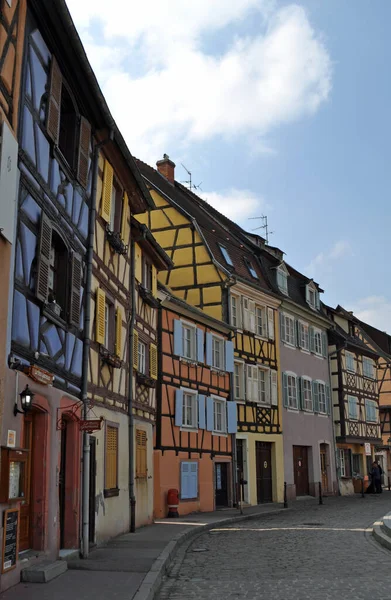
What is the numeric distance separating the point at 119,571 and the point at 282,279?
941 inches

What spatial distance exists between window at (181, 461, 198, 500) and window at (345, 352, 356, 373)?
59.6 feet

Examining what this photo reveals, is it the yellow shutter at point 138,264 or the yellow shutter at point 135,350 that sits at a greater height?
the yellow shutter at point 138,264

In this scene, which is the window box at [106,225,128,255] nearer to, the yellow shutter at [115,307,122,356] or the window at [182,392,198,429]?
the yellow shutter at [115,307,122,356]

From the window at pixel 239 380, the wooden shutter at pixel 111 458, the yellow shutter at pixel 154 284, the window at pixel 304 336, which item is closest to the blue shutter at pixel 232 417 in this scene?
the window at pixel 239 380

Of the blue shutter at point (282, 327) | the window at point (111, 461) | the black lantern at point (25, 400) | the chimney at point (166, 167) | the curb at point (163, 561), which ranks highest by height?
the chimney at point (166, 167)

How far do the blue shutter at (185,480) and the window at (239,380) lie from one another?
18.5 ft

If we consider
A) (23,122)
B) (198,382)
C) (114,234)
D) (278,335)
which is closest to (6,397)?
(23,122)

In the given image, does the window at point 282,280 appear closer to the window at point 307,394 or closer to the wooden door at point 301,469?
the window at point 307,394

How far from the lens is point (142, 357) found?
18.3 meters

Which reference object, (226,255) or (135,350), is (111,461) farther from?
(226,255)

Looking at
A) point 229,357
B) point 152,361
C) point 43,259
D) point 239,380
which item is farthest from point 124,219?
point 239,380

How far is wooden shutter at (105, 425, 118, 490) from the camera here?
13.9 meters

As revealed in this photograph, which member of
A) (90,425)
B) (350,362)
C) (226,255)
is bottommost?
(90,425)

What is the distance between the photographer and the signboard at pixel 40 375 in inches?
355
